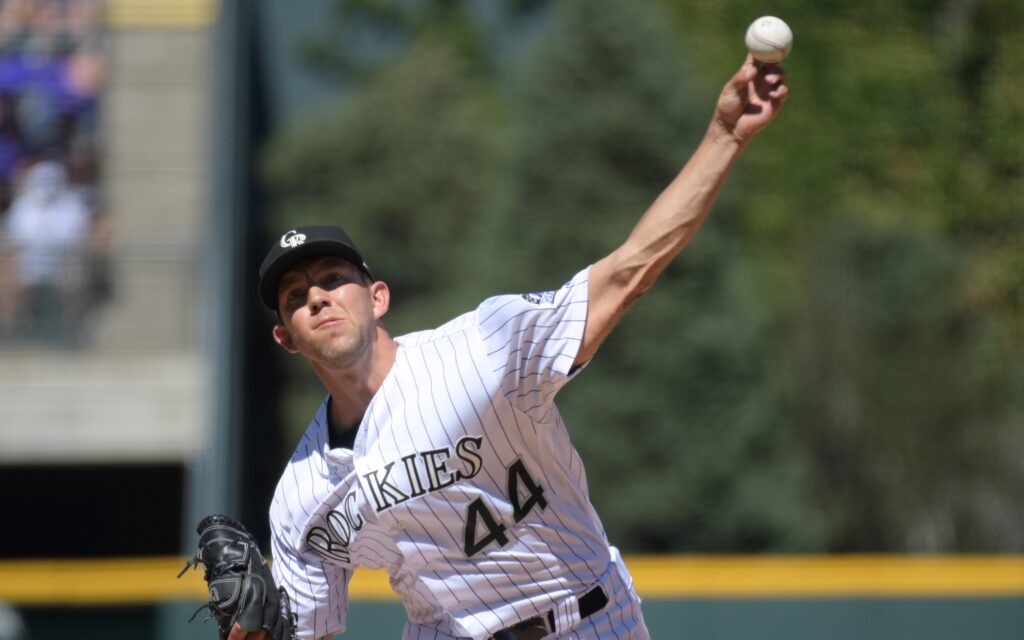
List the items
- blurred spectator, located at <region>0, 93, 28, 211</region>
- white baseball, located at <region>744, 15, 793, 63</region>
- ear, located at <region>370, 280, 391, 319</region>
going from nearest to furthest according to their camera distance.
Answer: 1. white baseball, located at <region>744, 15, 793, 63</region>
2. ear, located at <region>370, 280, 391, 319</region>
3. blurred spectator, located at <region>0, 93, 28, 211</region>

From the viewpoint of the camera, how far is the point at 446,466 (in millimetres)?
2775

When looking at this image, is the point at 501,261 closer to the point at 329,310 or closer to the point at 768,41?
the point at 329,310

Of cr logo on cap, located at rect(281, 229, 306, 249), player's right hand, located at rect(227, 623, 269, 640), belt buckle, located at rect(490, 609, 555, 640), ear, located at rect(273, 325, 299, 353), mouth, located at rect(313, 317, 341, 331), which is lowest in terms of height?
belt buckle, located at rect(490, 609, 555, 640)

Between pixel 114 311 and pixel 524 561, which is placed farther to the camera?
pixel 114 311

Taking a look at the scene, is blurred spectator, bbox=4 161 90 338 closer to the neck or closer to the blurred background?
the blurred background

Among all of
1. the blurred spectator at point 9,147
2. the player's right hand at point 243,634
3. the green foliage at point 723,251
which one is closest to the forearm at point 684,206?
the player's right hand at point 243,634

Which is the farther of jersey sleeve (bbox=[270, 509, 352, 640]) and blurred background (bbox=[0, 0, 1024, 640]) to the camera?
blurred background (bbox=[0, 0, 1024, 640])

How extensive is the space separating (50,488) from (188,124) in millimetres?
2681

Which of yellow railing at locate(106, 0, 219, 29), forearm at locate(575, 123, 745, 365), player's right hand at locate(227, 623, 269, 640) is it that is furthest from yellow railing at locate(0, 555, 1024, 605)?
yellow railing at locate(106, 0, 219, 29)

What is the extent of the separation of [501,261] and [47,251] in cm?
283

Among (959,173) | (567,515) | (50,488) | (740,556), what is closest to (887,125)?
(959,173)

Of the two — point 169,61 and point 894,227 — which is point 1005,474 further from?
point 169,61

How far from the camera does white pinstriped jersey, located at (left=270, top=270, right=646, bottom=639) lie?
2723 millimetres

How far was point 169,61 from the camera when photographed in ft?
34.0
